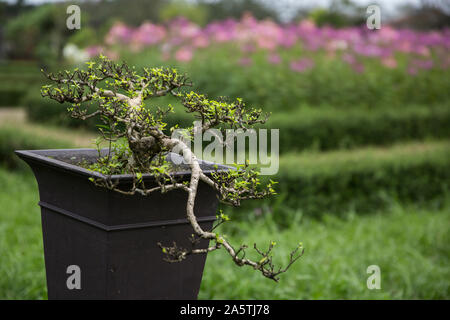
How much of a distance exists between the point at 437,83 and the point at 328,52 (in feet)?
5.67

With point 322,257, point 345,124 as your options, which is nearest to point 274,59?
point 345,124

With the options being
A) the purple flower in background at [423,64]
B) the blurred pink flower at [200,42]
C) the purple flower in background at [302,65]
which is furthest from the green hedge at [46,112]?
the purple flower in background at [423,64]

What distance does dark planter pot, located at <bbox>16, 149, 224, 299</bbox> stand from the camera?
5.24 ft

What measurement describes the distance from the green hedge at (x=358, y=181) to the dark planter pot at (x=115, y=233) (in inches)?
99.9

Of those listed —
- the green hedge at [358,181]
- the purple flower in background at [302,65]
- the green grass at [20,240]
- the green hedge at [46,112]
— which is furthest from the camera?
the green hedge at [46,112]

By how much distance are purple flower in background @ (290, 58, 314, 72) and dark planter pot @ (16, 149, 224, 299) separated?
4813 mm

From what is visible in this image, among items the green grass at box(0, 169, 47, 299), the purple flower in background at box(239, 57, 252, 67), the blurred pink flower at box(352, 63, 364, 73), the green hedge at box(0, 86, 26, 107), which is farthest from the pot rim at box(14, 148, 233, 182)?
the green hedge at box(0, 86, 26, 107)

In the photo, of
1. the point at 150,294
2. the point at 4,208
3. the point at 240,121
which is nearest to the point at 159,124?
the point at 240,121

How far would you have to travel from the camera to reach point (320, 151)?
5.79 meters

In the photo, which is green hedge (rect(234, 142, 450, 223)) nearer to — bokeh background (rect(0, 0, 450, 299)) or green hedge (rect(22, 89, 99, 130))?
bokeh background (rect(0, 0, 450, 299))

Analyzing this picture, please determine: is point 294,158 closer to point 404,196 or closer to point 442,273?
point 404,196

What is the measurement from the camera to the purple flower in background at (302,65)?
21.1 ft

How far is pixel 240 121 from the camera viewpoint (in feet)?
5.59
